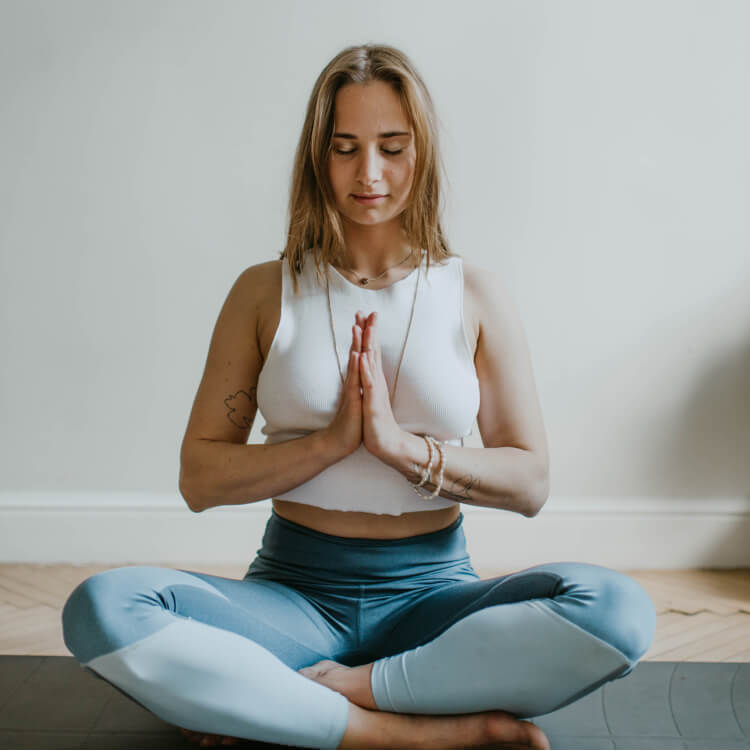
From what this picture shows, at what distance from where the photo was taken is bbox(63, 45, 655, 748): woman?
146cm

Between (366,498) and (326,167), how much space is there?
0.65 metres

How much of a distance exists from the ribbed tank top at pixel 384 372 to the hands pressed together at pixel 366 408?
0.07 m

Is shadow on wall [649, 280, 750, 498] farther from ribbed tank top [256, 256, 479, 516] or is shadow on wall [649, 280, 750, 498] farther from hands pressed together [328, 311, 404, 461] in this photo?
hands pressed together [328, 311, 404, 461]

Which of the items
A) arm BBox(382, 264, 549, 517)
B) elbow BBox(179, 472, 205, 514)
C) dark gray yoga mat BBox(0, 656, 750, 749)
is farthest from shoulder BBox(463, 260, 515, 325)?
dark gray yoga mat BBox(0, 656, 750, 749)

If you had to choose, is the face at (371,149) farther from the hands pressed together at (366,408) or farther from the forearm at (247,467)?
the forearm at (247,467)

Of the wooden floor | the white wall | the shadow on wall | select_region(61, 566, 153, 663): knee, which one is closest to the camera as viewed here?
select_region(61, 566, 153, 663): knee

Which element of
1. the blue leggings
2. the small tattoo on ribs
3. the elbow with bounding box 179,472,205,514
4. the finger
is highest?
the finger

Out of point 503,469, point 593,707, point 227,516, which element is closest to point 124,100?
point 227,516

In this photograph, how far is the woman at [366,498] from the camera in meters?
1.46

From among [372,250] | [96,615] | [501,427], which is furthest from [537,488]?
[96,615]

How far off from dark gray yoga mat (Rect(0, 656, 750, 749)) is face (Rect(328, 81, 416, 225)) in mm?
1030

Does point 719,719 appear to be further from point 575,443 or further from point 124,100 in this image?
point 124,100

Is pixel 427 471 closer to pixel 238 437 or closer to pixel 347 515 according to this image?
pixel 347 515

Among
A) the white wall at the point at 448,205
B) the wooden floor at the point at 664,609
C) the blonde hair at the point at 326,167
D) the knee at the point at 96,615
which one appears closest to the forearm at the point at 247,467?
the knee at the point at 96,615
